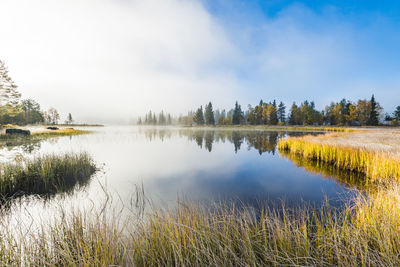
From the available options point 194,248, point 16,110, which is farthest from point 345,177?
point 16,110

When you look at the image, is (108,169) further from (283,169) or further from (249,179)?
(283,169)

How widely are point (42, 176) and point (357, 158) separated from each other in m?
17.9

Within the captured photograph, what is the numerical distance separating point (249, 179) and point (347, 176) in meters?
5.81

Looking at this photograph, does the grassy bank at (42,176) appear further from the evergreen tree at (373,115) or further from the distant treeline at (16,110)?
the evergreen tree at (373,115)

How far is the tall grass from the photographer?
7898 millimetres

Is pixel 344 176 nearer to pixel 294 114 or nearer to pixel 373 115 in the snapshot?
pixel 294 114

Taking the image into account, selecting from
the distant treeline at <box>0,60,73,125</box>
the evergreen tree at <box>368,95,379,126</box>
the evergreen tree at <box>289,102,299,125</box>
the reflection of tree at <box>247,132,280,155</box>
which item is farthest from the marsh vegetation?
the evergreen tree at <box>368,95,379,126</box>

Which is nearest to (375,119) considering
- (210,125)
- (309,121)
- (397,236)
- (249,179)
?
(309,121)

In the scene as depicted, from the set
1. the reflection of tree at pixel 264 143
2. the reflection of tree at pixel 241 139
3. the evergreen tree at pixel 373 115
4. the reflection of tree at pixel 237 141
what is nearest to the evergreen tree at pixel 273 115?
the evergreen tree at pixel 373 115

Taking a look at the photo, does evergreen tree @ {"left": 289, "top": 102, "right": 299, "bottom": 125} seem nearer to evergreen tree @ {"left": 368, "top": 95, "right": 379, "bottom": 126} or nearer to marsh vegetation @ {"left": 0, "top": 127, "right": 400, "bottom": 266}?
evergreen tree @ {"left": 368, "top": 95, "right": 379, "bottom": 126}

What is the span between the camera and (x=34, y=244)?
9.20ft

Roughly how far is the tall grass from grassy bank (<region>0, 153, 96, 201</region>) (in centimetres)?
1494

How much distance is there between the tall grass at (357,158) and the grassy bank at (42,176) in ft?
49.0

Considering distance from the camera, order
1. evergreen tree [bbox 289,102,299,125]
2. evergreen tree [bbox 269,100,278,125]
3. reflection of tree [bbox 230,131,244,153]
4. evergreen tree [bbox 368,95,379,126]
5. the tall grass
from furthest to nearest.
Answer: evergreen tree [bbox 269,100,278,125] < evergreen tree [bbox 289,102,299,125] < evergreen tree [bbox 368,95,379,126] < reflection of tree [bbox 230,131,244,153] < the tall grass
